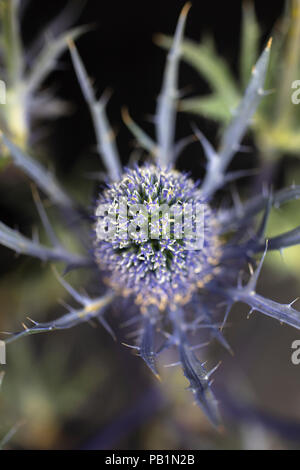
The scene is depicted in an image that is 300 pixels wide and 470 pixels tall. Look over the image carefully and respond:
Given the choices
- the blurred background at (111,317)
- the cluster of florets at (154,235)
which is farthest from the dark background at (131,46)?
the cluster of florets at (154,235)

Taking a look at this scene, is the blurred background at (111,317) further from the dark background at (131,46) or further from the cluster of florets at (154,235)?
the cluster of florets at (154,235)

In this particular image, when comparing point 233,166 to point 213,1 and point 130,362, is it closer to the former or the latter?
point 213,1

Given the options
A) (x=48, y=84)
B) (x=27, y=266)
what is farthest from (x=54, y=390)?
(x=48, y=84)

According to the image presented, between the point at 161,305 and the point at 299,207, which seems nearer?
the point at 161,305

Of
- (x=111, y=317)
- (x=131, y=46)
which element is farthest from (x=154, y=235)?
(x=131, y=46)

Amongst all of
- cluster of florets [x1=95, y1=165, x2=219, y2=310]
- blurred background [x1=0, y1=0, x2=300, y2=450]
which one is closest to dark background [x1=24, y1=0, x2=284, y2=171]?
blurred background [x1=0, y1=0, x2=300, y2=450]

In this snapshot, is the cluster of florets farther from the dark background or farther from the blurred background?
the dark background
